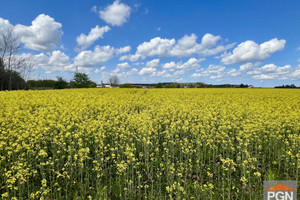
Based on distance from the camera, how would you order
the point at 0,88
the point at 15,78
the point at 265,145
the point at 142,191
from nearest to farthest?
the point at 142,191
the point at 265,145
the point at 0,88
the point at 15,78

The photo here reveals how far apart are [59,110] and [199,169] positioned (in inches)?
343

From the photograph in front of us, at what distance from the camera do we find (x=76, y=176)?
5383 mm

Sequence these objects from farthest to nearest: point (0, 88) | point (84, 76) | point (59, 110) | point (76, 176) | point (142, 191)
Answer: point (84, 76) → point (0, 88) → point (59, 110) → point (76, 176) → point (142, 191)

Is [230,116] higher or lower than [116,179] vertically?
higher

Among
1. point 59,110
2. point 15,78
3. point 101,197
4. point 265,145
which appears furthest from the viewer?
point 15,78

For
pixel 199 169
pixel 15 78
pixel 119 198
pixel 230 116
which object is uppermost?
pixel 15 78

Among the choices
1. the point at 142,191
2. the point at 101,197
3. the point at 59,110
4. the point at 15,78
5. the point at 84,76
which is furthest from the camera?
the point at 84,76

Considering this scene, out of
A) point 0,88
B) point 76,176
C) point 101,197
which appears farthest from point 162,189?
point 0,88

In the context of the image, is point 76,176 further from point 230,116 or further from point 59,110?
point 230,116

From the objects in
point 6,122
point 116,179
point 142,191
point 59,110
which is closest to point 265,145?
point 142,191

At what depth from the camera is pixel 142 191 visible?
197 inches

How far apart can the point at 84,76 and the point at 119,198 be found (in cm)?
8318

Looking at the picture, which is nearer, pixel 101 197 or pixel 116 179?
pixel 101 197

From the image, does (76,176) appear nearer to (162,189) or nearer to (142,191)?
(142,191)
